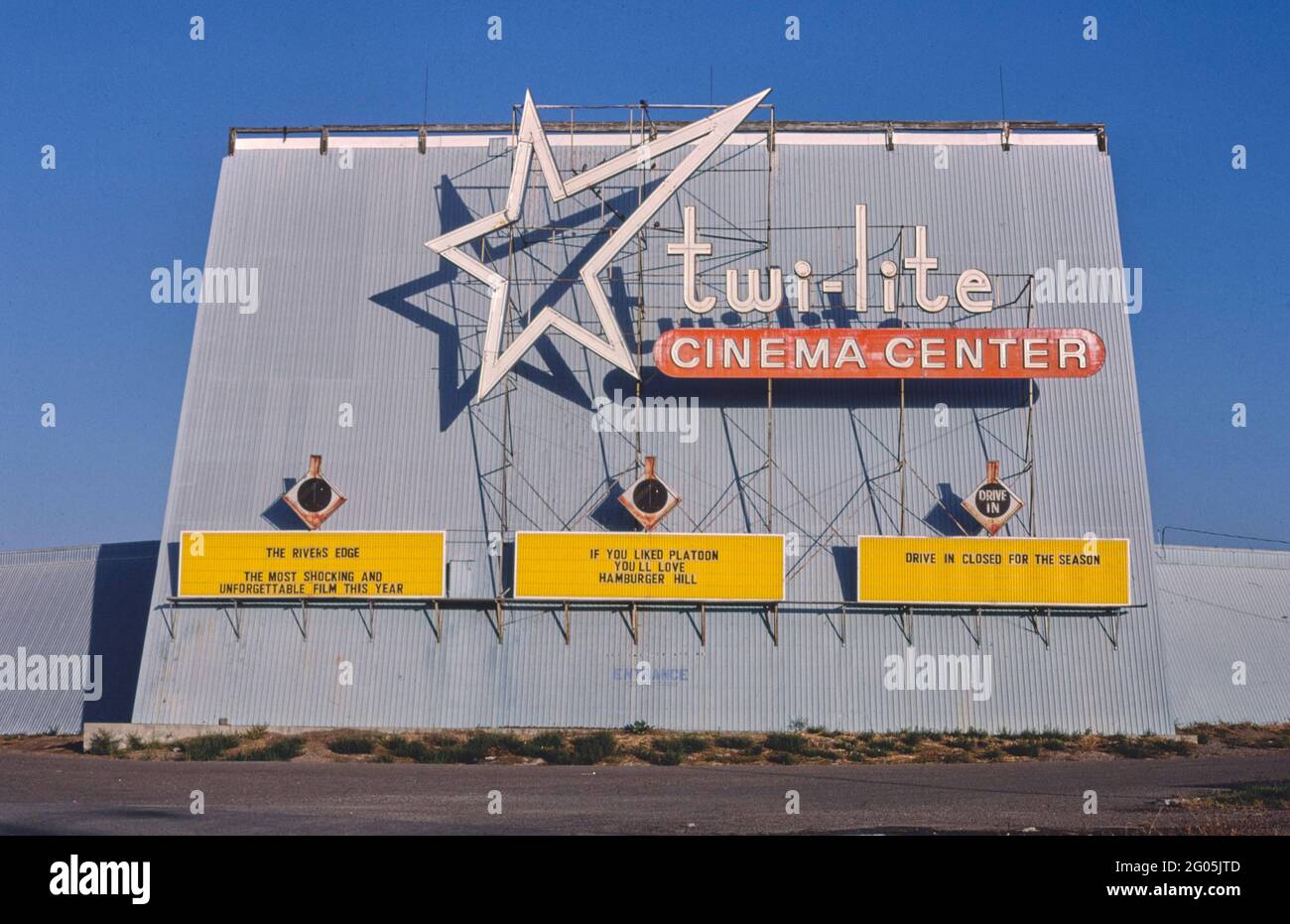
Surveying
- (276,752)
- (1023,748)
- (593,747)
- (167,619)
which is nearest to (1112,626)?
(1023,748)

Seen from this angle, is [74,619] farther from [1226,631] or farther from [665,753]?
[1226,631]

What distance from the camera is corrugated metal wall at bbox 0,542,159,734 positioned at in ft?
134

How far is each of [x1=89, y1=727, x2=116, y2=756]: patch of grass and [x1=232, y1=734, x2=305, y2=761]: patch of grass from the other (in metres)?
3.68

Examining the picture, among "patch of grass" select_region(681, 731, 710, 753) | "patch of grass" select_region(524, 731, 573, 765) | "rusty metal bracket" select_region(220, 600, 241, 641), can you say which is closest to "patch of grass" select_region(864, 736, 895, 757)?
"patch of grass" select_region(681, 731, 710, 753)

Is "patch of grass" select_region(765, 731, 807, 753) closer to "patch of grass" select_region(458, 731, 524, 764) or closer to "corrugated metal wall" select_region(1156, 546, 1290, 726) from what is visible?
"patch of grass" select_region(458, 731, 524, 764)

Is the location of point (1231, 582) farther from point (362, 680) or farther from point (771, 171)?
point (362, 680)

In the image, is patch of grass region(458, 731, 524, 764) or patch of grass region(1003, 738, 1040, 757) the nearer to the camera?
patch of grass region(458, 731, 524, 764)

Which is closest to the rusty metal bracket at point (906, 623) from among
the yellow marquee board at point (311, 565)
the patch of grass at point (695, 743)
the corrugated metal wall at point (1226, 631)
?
the patch of grass at point (695, 743)

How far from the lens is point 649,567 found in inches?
1369

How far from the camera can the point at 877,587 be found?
114ft

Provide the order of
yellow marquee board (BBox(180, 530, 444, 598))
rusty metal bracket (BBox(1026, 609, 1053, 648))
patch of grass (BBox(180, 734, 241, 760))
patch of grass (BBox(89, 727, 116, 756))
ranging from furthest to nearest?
rusty metal bracket (BBox(1026, 609, 1053, 648))
yellow marquee board (BBox(180, 530, 444, 598))
patch of grass (BBox(89, 727, 116, 756))
patch of grass (BBox(180, 734, 241, 760))

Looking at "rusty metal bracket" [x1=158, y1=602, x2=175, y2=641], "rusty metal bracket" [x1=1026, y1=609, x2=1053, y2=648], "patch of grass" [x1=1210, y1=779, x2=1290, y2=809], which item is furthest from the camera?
"rusty metal bracket" [x1=158, y1=602, x2=175, y2=641]
